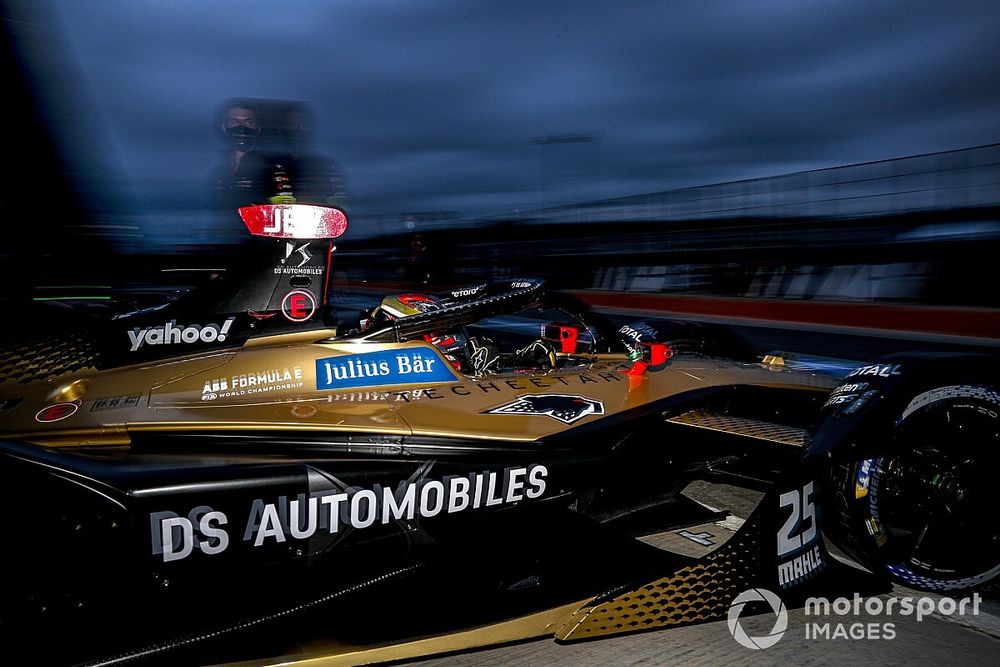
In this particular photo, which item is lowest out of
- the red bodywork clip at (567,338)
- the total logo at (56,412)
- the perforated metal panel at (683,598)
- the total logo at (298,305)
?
the perforated metal panel at (683,598)

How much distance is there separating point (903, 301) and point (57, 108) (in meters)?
10.4

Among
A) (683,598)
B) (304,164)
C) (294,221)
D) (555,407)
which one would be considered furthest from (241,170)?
(683,598)

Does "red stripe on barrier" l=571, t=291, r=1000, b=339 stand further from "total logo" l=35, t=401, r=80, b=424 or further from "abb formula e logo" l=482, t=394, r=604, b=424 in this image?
"total logo" l=35, t=401, r=80, b=424

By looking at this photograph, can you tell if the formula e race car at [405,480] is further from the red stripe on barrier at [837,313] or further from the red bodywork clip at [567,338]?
the red stripe on barrier at [837,313]

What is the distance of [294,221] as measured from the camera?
299 cm

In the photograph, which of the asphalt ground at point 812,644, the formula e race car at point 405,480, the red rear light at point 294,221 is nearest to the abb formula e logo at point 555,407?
the formula e race car at point 405,480

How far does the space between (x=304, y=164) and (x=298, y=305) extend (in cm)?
297

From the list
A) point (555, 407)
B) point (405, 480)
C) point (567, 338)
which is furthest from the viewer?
point (567, 338)

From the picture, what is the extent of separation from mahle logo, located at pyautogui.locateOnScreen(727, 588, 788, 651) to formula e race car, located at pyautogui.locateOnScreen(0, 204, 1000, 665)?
5 cm

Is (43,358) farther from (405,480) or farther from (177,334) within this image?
(405,480)

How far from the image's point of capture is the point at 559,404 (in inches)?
102

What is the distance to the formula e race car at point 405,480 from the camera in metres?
1.76

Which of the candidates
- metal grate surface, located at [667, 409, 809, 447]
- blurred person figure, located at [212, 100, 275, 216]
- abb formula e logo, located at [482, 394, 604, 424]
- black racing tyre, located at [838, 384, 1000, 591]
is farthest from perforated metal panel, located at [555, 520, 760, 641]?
blurred person figure, located at [212, 100, 275, 216]

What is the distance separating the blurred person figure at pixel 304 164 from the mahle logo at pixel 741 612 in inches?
159
